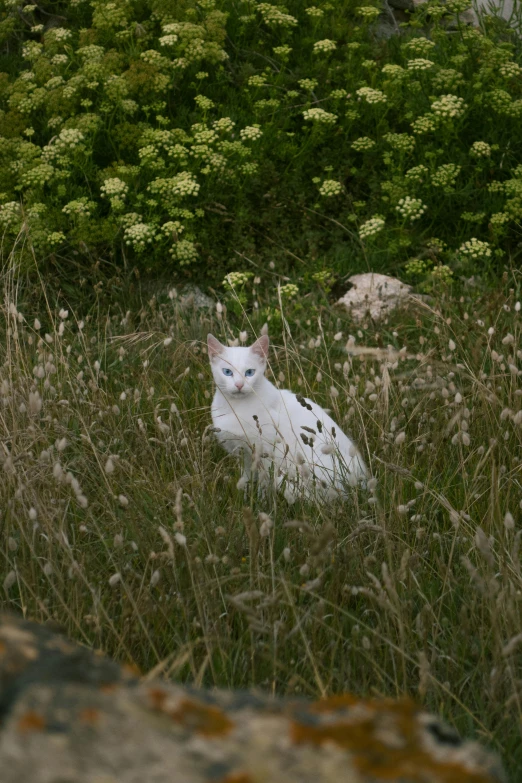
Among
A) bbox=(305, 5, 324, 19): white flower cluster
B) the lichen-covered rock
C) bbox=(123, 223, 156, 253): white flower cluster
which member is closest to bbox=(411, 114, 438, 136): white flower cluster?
the lichen-covered rock

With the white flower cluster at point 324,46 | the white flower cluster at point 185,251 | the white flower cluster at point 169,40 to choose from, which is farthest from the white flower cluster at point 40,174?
the white flower cluster at point 324,46

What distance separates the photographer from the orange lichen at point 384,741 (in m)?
0.86

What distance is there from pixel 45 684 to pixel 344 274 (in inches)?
221

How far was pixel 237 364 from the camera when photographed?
13.7 feet

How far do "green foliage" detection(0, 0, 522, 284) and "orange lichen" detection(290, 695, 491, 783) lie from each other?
16.4ft

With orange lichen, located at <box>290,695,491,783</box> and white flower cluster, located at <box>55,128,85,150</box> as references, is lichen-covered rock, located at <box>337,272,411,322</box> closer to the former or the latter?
white flower cluster, located at <box>55,128,85,150</box>

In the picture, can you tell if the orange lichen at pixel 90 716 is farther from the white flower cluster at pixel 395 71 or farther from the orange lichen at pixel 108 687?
the white flower cluster at pixel 395 71

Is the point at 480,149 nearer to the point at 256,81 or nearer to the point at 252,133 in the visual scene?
the point at 252,133

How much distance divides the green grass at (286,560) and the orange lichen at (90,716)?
66 cm

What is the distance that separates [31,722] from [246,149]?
5.84m

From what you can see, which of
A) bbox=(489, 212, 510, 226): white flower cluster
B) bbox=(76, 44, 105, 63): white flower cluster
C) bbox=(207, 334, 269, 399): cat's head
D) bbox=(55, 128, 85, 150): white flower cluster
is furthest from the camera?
bbox=(76, 44, 105, 63): white flower cluster

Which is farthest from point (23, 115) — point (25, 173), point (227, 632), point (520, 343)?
point (227, 632)

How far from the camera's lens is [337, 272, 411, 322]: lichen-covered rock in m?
5.66

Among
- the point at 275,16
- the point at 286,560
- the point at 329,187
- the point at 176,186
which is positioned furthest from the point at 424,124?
the point at 286,560
